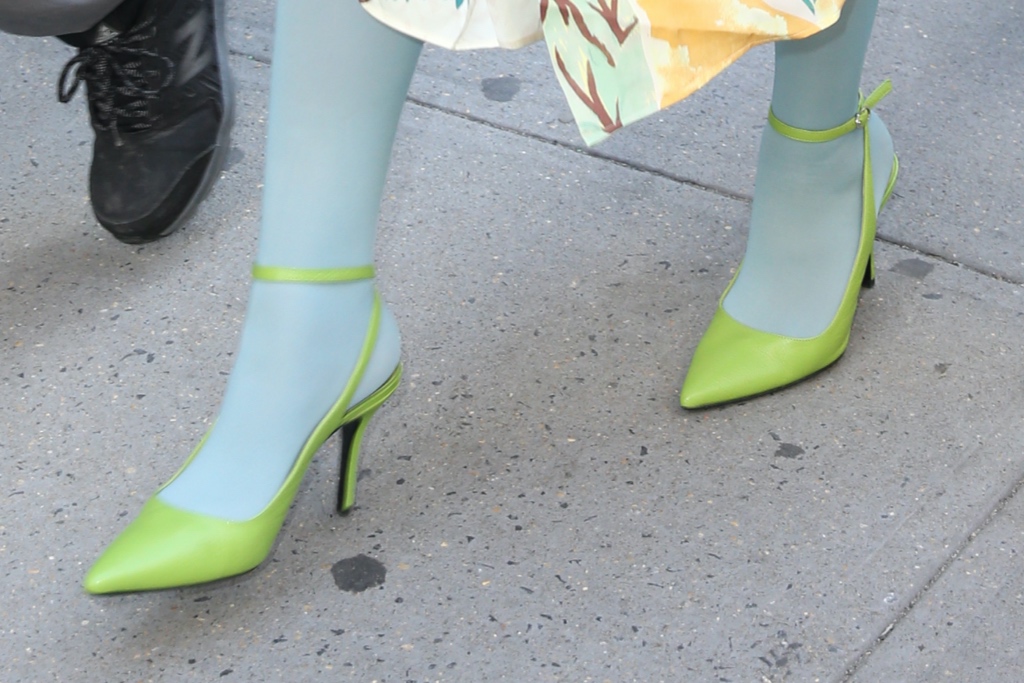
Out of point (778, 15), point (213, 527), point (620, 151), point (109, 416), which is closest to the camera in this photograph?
point (778, 15)

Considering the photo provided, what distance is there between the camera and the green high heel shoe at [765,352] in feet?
4.49

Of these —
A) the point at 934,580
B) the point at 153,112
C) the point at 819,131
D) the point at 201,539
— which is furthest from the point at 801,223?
the point at 153,112

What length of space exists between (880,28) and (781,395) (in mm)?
1079

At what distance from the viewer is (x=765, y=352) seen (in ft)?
4.52

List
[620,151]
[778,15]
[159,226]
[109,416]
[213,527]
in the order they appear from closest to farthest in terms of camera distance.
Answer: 1. [778,15]
2. [213,527]
3. [109,416]
4. [159,226]
5. [620,151]

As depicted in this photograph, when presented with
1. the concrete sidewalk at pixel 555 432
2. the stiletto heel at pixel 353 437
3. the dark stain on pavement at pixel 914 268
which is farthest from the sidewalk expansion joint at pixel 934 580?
the stiletto heel at pixel 353 437

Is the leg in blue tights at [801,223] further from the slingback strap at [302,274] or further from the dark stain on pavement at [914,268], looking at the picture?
the slingback strap at [302,274]

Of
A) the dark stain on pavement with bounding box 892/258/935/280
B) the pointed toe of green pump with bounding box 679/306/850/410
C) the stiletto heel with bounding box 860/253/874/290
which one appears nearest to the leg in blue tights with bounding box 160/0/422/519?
the pointed toe of green pump with bounding box 679/306/850/410

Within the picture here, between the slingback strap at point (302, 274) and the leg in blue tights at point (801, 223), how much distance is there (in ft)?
1.72

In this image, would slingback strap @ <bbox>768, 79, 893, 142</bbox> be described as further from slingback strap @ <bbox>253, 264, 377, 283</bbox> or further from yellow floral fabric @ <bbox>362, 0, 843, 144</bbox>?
slingback strap @ <bbox>253, 264, 377, 283</bbox>

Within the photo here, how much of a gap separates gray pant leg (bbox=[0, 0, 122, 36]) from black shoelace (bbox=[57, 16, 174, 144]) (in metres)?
0.11

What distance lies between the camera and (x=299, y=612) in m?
1.15

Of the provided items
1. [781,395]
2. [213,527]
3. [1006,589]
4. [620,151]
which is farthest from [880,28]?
[213,527]

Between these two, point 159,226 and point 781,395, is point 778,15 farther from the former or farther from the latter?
point 159,226
